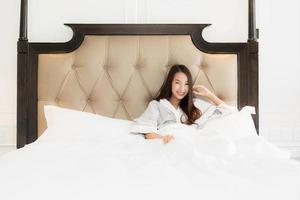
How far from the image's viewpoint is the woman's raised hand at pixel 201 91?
2553 mm

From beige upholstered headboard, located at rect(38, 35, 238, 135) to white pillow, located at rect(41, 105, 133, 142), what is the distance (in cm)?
19

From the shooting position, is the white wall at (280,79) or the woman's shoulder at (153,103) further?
the white wall at (280,79)

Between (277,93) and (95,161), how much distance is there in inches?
69.0

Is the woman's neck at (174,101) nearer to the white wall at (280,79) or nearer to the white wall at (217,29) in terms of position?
the white wall at (217,29)

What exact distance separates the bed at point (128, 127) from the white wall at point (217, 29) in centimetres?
19

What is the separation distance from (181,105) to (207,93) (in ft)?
0.65

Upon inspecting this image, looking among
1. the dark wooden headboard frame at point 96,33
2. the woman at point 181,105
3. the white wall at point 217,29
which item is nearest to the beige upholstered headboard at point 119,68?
the dark wooden headboard frame at point 96,33

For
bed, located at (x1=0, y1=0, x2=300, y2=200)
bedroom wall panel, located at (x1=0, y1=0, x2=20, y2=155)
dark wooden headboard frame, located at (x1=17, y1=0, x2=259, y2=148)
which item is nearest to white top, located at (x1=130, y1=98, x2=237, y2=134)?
bed, located at (x1=0, y1=0, x2=300, y2=200)

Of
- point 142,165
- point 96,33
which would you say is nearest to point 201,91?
point 96,33

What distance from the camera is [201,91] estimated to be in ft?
8.45

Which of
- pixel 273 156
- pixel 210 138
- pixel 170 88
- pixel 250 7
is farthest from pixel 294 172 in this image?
pixel 250 7

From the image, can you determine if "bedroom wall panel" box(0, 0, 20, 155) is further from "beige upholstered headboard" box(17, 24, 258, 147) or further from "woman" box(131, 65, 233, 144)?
"woman" box(131, 65, 233, 144)

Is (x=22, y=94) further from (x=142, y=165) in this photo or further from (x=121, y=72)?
(x=142, y=165)

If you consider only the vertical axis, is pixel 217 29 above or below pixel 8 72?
above
